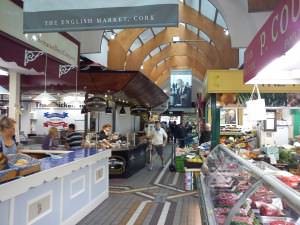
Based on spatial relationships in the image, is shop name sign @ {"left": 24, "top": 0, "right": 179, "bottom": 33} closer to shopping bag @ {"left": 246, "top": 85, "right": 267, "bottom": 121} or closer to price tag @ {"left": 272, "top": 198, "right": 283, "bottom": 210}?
price tag @ {"left": 272, "top": 198, "right": 283, "bottom": 210}

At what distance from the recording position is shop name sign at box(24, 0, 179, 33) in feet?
12.4

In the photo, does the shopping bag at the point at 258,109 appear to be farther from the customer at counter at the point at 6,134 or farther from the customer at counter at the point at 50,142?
the customer at counter at the point at 50,142

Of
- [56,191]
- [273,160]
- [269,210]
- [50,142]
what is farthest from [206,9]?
[269,210]

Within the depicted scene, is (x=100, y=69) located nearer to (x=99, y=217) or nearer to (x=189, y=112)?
(x=99, y=217)

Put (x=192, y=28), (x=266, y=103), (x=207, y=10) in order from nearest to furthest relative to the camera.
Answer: (x=266, y=103) < (x=207, y=10) < (x=192, y=28)

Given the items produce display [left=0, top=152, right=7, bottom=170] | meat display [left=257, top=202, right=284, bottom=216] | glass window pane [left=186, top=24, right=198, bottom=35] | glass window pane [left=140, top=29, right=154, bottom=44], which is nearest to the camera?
meat display [left=257, top=202, right=284, bottom=216]

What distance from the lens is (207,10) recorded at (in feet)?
48.0

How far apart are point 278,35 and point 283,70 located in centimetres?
138

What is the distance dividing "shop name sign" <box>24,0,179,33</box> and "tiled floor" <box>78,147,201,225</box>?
323cm

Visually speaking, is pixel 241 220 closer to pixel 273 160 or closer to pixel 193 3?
pixel 273 160

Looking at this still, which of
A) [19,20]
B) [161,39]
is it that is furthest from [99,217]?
[161,39]

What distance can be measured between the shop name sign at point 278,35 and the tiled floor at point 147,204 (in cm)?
325

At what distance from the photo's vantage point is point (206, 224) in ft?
11.3

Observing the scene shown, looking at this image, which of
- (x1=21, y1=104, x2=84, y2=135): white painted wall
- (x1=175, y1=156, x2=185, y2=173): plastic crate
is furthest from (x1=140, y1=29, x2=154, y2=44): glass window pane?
(x1=175, y1=156, x2=185, y2=173): plastic crate
